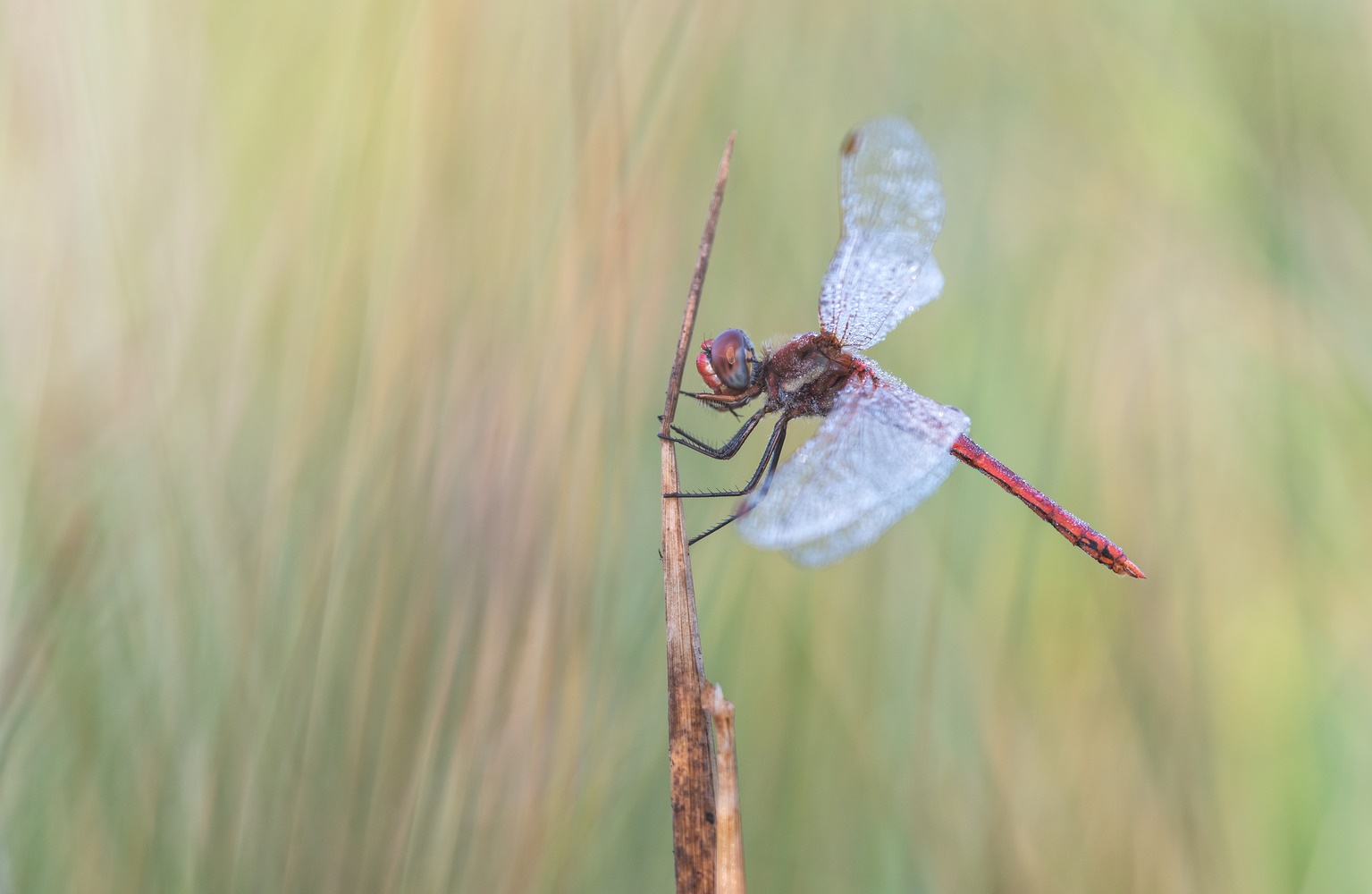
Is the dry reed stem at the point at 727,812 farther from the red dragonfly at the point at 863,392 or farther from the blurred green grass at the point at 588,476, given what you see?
the blurred green grass at the point at 588,476

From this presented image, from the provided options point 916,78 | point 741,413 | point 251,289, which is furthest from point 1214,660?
point 251,289

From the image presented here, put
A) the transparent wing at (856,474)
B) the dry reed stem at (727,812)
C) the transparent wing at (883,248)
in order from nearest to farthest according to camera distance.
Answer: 1. the dry reed stem at (727,812)
2. the transparent wing at (856,474)
3. the transparent wing at (883,248)

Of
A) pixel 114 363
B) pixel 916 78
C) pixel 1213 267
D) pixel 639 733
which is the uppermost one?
pixel 916 78

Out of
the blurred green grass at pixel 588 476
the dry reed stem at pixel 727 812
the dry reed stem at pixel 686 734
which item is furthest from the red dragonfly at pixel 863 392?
the dry reed stem at pixel 727 812

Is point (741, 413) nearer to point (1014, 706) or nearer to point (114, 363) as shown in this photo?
point (1014, 706)

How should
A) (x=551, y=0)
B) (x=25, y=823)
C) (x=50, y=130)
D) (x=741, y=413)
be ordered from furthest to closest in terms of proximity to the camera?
(x=741, y=413)
(x=551, y=0)
(x=50, y=130)
(x=25, y=823)

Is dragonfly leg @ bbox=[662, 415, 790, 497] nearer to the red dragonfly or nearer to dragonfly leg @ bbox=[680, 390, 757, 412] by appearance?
A: the red dragonfly

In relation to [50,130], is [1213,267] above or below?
above

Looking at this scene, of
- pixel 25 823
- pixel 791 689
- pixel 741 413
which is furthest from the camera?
pixel 741 413

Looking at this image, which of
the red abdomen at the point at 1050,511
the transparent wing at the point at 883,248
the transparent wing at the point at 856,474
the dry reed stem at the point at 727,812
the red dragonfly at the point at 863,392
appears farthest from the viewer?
the transparent wing at the point at 883,248

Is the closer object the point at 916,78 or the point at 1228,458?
the point at 1228,458
